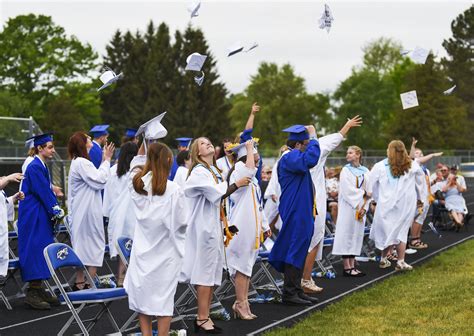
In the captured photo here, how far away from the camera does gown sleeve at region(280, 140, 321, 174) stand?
9.75 meters

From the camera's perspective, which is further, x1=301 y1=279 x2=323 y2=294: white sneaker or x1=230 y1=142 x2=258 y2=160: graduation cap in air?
x1=301 y1=279 x2=323 y2=294: white sneaker

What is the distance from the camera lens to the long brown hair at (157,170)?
7195mm

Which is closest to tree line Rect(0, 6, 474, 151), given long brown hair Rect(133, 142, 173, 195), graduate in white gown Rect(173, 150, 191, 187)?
graduate in white gown Rect(173, 150, 191, 187)

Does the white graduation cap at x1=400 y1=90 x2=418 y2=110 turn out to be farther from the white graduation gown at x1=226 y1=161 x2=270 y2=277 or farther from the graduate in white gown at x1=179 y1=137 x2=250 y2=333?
the graduate in white gown at x1=179 y1=137 x2=250 y2=333

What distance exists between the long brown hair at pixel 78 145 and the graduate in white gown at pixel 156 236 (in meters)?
3.49

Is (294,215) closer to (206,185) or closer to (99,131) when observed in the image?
(206,185)

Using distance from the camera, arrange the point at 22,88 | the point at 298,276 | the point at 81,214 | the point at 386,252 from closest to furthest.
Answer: the point at 298,276
the point at 81,214
the point at 386,252
the point at 22,88

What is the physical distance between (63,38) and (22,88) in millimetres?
4938

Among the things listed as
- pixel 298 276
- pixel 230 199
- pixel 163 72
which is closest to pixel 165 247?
pixel 230 199

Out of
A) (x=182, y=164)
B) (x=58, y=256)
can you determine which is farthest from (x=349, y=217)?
(x=58, y=256)

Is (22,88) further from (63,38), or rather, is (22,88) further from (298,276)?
(298,276)

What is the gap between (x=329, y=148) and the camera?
10.7 metres

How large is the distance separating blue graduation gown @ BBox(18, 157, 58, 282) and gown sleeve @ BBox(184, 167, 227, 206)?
8.19ft

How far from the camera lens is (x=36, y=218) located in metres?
10.2
